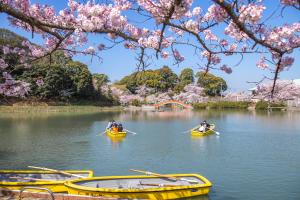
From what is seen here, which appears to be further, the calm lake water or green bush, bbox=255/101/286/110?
green bush, bbox=255/101/286/110

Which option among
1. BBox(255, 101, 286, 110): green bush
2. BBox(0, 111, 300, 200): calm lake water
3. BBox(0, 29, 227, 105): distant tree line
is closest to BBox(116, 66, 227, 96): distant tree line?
BBox(0, 29, 227, 105): distant tree line

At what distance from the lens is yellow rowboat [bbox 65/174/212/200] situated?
8125 mm

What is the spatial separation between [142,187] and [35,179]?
2.71 m

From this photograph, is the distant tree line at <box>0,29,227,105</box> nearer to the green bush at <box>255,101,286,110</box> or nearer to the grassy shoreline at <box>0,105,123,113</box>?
the grassy shoreline at <box>0,105,123,113</box>

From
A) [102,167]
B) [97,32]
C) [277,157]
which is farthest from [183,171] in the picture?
[97,32]

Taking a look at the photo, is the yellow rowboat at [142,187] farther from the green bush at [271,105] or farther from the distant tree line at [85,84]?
the green bush at [271,105]

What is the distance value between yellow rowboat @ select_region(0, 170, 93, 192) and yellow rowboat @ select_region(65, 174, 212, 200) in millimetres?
620

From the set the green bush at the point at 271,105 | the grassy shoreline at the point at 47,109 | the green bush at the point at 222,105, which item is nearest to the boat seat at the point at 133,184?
the grassy shoreline at the point at 47,109

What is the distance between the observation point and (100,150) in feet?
58.3

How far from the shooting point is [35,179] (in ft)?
29.1

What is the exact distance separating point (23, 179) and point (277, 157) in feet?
36.6

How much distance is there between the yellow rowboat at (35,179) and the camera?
28.0 feet

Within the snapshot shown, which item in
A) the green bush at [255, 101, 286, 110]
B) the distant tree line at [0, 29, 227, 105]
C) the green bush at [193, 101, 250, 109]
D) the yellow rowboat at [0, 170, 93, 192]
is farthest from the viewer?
the green bush at [193, 101, 250, 109]

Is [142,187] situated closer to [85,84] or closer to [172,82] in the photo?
[85,84]
